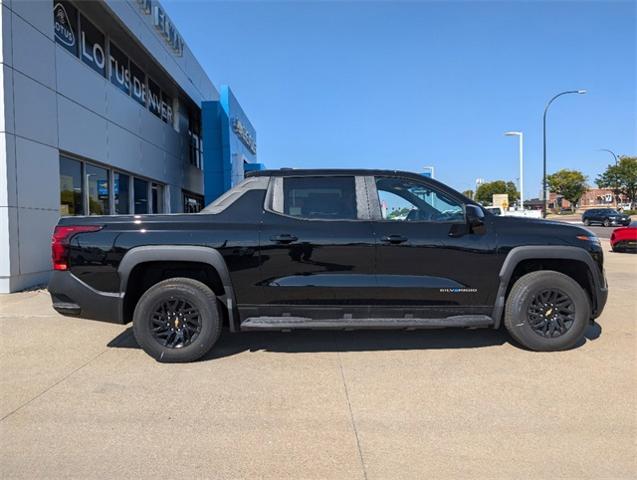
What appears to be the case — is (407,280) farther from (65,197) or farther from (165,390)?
(65,197)

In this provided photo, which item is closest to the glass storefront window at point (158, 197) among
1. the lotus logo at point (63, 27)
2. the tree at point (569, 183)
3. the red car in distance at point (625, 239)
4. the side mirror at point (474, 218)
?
the lotus logo at point (63, 27)

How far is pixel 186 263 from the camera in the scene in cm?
466

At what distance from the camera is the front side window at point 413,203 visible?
15.9 ft

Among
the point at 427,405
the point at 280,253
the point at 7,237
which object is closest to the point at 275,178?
the point at 280,253

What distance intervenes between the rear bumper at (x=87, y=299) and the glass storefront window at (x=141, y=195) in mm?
10878

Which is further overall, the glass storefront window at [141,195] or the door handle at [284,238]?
the glass storefront window at [141,195]

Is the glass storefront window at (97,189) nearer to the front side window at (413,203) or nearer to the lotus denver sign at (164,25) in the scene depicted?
the lotus denver sign at (164,25)

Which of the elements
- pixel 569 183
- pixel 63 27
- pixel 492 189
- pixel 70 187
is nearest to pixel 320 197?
pixel 70 187

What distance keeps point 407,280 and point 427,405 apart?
4.15 feet

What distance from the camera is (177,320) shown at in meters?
4.60

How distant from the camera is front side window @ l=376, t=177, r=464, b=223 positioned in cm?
485

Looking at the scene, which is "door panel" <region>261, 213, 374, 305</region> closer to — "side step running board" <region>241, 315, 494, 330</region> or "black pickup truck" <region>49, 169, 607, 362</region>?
"black pickup truck" <region>49, 169, 607, 362</region>

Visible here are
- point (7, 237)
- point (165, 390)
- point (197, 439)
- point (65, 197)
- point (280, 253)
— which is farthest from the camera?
point (65, 197)

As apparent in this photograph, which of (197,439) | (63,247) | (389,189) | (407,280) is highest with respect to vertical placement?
(389,189)
